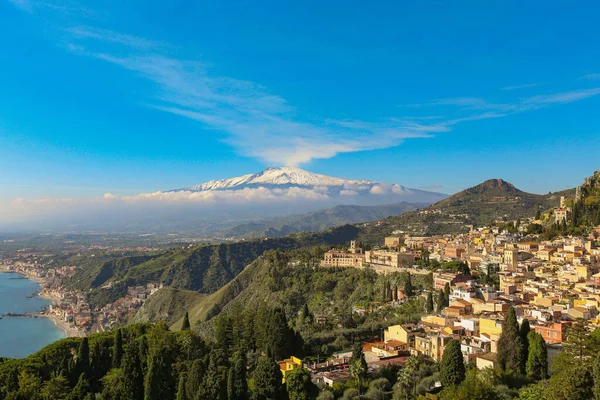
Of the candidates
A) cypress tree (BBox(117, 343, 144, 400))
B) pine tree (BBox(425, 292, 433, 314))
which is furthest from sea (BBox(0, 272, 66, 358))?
pine tree (BBox(425, 292, 433, 314))

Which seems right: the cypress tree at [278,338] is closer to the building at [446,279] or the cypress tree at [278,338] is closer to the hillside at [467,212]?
the building at [446,279]

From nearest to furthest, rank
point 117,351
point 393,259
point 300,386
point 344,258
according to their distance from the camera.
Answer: point 300,386, point 117,351, point 393,259, point 344,258

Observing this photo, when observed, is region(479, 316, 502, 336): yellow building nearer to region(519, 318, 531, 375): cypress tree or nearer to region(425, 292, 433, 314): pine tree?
region(519, 318, 531, 375): cypress tree

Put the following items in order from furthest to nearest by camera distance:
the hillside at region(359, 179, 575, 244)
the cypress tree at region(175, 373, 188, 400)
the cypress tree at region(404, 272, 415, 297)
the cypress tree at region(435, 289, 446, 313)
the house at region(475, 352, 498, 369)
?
the hillside at region(359, 179, 575, 244) < the cypress tree at region(404, 272, 415, 297) < the cypress tree at region(435, 289, 446, 313) < the cypress tree at region(175, 373, 188, 400) < the house at region(475, 352, 498, 369)

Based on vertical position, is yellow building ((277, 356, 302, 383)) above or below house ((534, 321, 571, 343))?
below

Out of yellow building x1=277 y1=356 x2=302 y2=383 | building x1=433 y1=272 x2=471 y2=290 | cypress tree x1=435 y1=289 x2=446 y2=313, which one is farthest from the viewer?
building x1=433 y1=272 x2=471 y2=290

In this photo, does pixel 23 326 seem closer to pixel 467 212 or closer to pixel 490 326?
pixel 490 326

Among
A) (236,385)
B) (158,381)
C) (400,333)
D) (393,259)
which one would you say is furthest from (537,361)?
(393,259)
